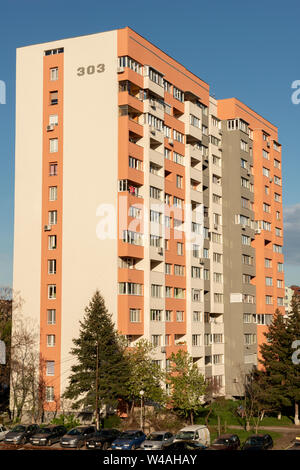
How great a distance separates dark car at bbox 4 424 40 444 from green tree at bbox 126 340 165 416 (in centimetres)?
1048

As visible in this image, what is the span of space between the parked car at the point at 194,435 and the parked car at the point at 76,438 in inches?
253

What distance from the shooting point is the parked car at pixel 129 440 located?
1558 inches

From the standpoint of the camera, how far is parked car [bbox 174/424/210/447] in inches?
1635

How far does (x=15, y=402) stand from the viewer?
60.2 m

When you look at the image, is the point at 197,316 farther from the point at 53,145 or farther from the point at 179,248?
the point at 53,145

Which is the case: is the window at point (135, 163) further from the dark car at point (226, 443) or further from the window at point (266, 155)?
the window at point (266, 155)

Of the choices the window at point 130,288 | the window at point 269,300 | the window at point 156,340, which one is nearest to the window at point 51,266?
the window at point 130,288

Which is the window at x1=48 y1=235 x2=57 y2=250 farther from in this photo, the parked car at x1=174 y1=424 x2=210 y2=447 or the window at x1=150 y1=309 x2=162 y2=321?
the parked car at x1=174 y1=424 x2=210 y2=447

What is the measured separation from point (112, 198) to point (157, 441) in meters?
26.6

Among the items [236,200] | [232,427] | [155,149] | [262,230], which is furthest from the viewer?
[262,230]

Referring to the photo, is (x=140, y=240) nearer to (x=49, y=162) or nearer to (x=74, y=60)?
(x=49, y=162)


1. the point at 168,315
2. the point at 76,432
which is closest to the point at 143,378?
the point at 76,432
